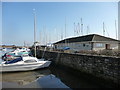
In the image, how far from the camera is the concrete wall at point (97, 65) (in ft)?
28.4

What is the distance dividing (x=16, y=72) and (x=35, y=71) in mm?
2197

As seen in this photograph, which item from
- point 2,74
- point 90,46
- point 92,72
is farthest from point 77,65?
point 90,46

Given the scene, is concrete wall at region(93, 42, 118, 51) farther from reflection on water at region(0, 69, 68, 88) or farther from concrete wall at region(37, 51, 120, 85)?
reflection on water at region(0, 69, 68, 88)

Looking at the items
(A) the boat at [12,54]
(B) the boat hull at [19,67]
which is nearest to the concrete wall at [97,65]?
(B) the boat hull at [19,67]

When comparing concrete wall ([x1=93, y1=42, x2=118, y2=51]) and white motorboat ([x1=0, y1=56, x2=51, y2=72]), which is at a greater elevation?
concrete wall ([x1=93, y1=42, x2=118, y2=51])

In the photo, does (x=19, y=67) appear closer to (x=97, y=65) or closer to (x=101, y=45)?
(x=97, y=65)

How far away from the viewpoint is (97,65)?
10.5m

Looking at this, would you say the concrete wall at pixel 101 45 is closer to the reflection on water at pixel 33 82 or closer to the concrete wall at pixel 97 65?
the concrete wall at pixel 97 65

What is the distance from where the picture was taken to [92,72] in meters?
11.1

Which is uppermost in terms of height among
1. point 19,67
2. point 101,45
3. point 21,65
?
point 101,45

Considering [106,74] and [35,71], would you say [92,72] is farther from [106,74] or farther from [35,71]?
[35,71]

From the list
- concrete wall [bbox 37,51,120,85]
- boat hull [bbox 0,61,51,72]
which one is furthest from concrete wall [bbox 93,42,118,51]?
boat hull [bbox 0,61,51,72]

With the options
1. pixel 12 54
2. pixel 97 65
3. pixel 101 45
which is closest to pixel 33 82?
pixel 97 65

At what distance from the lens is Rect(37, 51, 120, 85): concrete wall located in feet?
28.4
